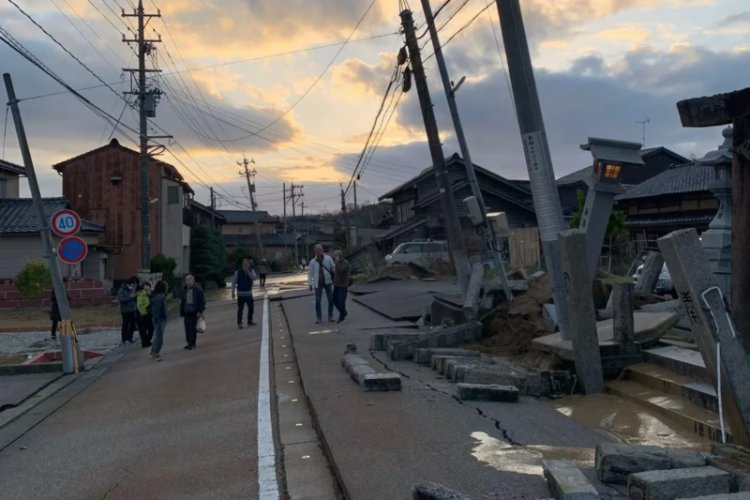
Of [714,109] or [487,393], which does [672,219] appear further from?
[714,109]

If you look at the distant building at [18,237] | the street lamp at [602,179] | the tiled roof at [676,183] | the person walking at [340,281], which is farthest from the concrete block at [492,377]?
the distant building at [18,237]

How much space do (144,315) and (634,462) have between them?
51.3 ft

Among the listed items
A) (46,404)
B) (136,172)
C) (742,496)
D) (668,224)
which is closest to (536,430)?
(742,496)

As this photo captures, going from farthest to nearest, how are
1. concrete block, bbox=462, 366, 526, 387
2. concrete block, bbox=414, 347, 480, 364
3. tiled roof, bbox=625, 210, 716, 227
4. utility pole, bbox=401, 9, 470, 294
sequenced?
tiled roof, bbox=625, 210, 716, 227 < utility pole, bbox=401, 9, 470, 294 < concrete block, bbox=414, 347, 480, 364 < concrete block, bbox=462, 366, 526, 387

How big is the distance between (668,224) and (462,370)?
1084 inches

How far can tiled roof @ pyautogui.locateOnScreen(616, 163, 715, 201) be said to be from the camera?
33031mm

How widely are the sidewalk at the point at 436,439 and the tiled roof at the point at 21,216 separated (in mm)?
31505

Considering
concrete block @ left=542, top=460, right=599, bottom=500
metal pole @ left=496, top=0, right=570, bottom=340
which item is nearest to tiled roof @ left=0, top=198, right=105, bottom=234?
metal pole @ left=496, top=0, right=570, bottom=340

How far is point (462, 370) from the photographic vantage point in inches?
365

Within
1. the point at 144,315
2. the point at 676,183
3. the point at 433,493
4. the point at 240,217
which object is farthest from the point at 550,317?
the point at 240,217

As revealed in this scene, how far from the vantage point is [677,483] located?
14.8ft

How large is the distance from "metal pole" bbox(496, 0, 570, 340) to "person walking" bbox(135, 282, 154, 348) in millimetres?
11453

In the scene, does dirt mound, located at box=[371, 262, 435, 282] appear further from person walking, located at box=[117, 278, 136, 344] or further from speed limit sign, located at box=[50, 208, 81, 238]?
speed limit sign, located at box=[50, 208, 81, 238]

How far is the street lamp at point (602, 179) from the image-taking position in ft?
31.0
